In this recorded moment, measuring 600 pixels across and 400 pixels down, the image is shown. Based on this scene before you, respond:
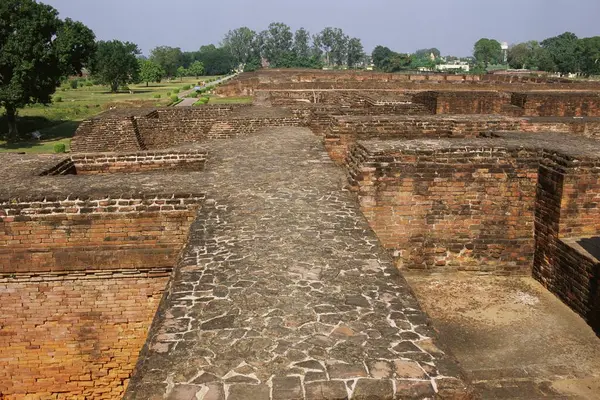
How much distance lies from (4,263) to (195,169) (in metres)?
2.77

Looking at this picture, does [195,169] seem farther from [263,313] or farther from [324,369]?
[324,369]

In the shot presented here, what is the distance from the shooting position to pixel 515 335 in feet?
14.1

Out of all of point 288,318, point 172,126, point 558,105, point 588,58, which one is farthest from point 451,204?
point 588,58

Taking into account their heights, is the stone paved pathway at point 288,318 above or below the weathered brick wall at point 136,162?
below

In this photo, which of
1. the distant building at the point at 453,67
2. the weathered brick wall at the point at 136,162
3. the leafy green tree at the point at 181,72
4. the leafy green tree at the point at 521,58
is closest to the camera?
the weathered brick wall at the point at 136,162

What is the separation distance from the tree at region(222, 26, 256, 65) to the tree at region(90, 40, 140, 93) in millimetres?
77252

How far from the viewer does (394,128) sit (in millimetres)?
7219

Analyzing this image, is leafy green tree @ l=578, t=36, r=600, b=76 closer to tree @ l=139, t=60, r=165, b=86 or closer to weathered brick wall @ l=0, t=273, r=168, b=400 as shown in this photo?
tree @ l=139, t=60, r=165, b=86

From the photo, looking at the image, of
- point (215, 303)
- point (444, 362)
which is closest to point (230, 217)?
point (215, 303)

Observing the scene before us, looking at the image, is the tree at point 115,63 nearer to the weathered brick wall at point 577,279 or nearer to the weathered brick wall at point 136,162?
the weathered brick wall at point 136,162

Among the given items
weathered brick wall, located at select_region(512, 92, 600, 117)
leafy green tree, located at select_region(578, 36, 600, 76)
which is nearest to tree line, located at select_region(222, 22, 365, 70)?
leafy green tree, located at select_region(578, 36, 600, 76)

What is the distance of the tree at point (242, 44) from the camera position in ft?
399

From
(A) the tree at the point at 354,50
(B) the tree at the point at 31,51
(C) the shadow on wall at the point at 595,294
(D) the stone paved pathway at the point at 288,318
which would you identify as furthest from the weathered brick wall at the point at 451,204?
(A) the tree at the point at 354,50

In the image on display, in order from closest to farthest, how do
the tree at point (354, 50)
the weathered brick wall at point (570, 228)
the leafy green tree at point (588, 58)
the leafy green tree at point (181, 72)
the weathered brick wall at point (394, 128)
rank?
1. the weathered brick wall at point (570, 228)
2. the weathered brick wall at point (394, 128)
3. the leafy green tree at point (588, 58)
4. the leafy green tree at point (181, 72)
5. the tree at point (354, 50)
